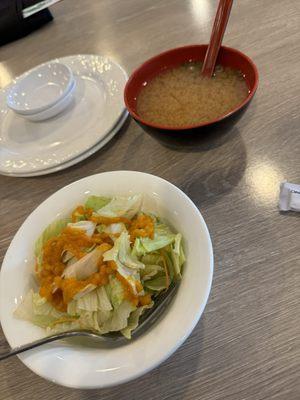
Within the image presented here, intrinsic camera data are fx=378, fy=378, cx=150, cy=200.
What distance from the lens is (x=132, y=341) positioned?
65 centimetres

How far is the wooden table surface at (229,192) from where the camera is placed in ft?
2.30

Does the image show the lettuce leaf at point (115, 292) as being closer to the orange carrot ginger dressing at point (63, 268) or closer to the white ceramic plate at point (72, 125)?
the orange carrot ginger dressing at point (63, 268)

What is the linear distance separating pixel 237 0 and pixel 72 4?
0.80 meters

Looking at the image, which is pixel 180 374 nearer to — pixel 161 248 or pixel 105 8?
pixel 161 248

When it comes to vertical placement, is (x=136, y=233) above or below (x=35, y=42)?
below

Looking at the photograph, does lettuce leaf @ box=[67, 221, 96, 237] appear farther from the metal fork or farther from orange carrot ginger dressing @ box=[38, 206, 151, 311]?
the metal fork

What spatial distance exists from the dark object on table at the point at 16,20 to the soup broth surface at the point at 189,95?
0.94 metres

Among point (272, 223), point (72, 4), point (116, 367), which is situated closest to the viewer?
point (116, 367)

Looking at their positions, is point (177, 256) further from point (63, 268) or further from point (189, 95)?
point (189, 95)

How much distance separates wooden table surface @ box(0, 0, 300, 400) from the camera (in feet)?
2.30

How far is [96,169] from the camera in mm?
1088

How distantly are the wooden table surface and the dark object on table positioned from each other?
0.14 metres

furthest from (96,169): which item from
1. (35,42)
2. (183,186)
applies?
(35,42)

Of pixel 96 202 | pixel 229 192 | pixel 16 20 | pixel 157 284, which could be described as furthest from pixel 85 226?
pixel 16 20
